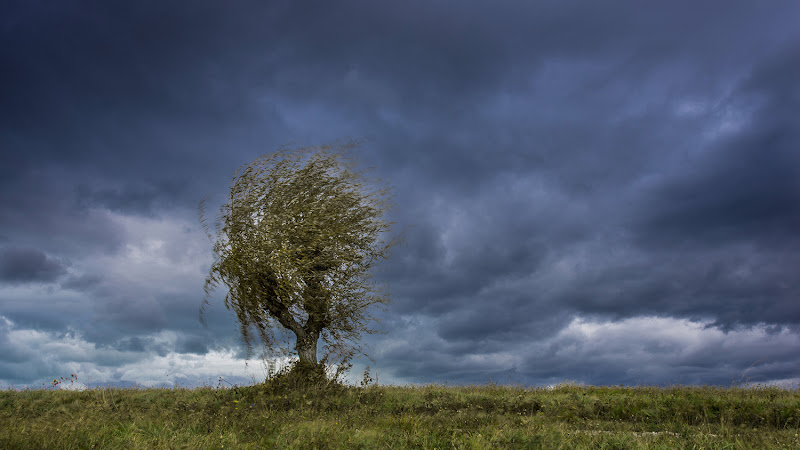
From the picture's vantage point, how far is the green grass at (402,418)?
358 inches

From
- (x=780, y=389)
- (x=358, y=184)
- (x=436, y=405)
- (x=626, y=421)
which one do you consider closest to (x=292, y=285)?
(x=358, y=184)

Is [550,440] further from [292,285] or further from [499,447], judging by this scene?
[292,285]

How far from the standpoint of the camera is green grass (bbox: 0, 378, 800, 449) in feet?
29.8

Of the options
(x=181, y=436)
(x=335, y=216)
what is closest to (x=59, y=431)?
(x=181, y=436)

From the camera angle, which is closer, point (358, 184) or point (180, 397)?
point (180, 397)

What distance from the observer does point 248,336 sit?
16438 mm

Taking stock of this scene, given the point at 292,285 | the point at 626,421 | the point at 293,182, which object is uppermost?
the point at 293,182

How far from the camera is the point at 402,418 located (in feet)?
37.0

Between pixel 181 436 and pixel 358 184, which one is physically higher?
pixel 358 184

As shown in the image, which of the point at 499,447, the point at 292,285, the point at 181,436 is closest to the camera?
the point at 499,447

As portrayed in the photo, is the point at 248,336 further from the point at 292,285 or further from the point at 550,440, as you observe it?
the point at 550,440

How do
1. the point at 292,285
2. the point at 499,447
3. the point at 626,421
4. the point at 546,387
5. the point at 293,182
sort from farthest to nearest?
the point at 546,387
the point at 293,182
the point at 292,285
the point at 626,421
the point at 499,447

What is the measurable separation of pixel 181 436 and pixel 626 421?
1066 cm

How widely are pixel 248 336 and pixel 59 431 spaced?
283 inches
